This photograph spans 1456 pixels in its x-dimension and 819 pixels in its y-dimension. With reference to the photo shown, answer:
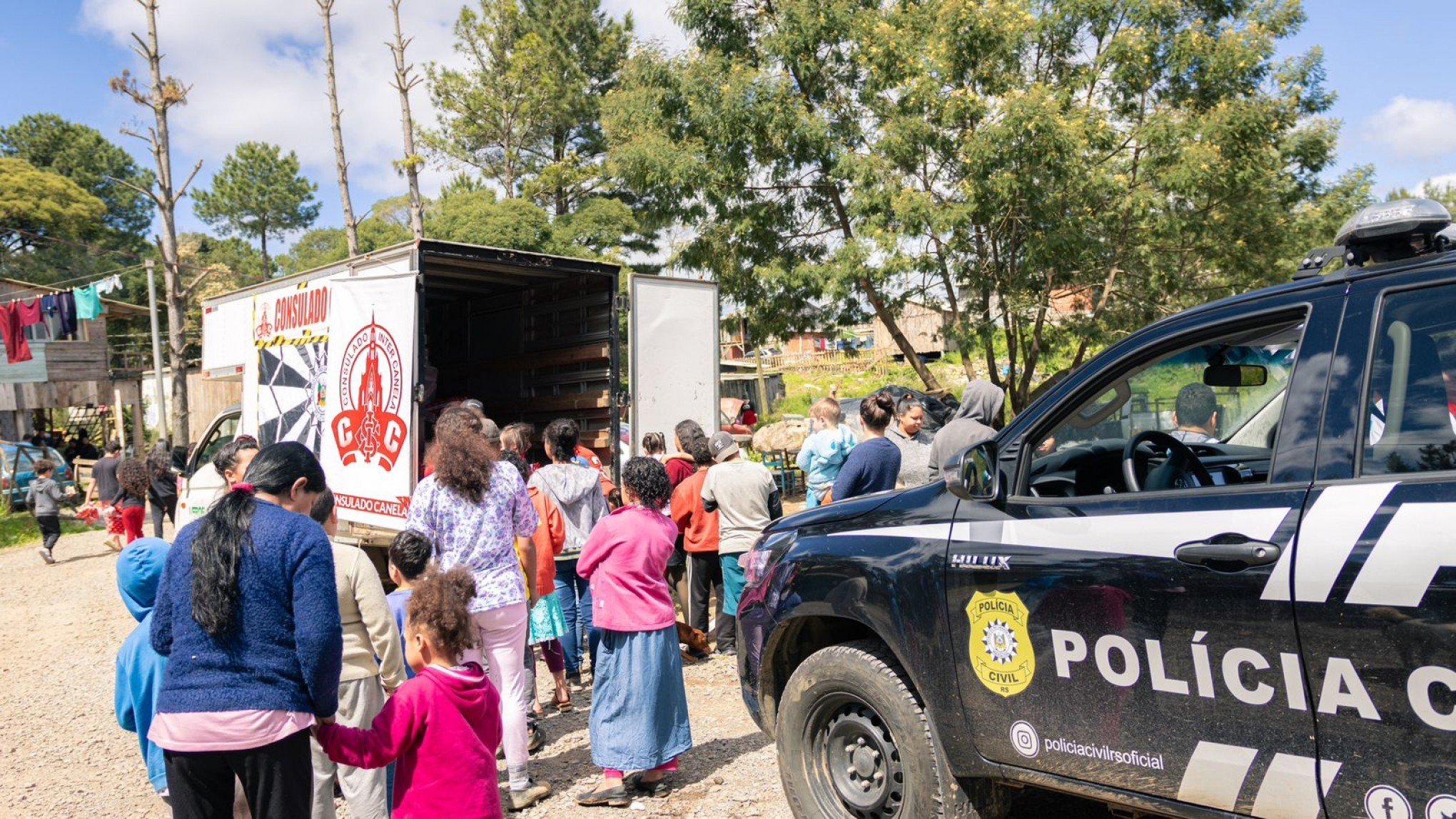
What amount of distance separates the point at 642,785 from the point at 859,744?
154cm

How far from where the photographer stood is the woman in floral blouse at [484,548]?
4570 mm

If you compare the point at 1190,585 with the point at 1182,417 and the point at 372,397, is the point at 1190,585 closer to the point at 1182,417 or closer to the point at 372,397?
the point at 1182,417

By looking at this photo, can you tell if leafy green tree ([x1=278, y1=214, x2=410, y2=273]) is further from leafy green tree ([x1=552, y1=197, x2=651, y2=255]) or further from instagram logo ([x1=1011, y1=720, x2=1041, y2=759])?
instagram logo ([x1=1011, y1=720, x2=1041, y2=759])

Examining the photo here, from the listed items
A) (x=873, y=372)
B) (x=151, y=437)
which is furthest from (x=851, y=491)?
(x=151, y=437)

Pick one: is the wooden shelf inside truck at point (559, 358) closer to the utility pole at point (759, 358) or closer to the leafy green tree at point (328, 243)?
the utility pole at point (759, 358)

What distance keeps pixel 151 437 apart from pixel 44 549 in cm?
2510

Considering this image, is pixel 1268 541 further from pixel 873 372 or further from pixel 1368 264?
pixel 873 372

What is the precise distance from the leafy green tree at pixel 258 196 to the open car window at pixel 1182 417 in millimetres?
63320

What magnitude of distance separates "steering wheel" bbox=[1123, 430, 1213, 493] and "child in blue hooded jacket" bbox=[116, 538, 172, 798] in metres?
3.59

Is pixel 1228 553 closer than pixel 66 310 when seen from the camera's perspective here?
Yes

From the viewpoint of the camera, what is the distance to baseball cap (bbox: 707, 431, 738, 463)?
709 centimetres

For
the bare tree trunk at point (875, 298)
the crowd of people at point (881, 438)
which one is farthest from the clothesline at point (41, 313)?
the crowd of people at point (881, 438)

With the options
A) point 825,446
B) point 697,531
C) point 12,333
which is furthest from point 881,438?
point 12,333

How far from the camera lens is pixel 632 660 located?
4664 millimetres
